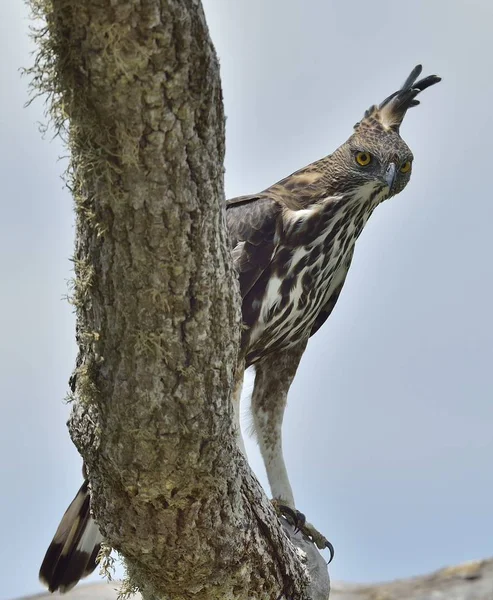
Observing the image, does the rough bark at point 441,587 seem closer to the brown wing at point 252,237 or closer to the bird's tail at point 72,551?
the bird's tail at point 72,551

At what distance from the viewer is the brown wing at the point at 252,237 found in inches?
221

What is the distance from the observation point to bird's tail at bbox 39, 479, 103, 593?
17.3ft

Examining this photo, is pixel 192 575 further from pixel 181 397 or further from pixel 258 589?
pixel 181 397

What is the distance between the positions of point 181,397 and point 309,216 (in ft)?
8.32

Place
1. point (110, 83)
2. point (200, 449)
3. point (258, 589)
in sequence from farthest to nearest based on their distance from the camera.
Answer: point (258, 589) → point (200, 449) → point (110, 83)

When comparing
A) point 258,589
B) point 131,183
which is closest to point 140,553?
point 258,589

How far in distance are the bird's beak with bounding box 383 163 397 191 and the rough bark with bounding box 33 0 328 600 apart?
245 centimetres

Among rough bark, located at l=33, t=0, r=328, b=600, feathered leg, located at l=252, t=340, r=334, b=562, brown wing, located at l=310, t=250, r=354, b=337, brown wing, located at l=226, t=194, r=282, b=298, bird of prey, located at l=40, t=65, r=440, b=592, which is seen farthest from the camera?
brown wing, located at l=310, t=250, r=354, b=337

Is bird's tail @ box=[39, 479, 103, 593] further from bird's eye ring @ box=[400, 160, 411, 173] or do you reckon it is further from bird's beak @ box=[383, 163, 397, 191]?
bird's eye ring @ box=[400, 160, 411, 173]

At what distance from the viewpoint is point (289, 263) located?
5.74m

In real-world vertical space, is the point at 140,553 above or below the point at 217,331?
below

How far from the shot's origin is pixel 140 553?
4125mm

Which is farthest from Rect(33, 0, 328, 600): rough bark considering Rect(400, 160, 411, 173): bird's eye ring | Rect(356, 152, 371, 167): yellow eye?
Rect(400, 160, 411, 173): bird's eye ring

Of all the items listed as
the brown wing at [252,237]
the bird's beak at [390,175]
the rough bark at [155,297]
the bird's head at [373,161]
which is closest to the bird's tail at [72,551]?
the rough bark at [155,297]
